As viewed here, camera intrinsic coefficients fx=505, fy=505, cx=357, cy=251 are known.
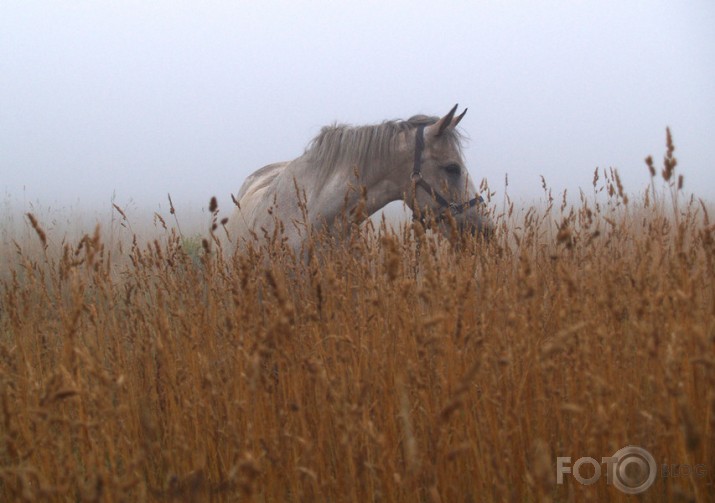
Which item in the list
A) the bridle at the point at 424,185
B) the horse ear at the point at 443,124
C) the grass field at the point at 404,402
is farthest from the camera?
the horse ear at the point at 443,124

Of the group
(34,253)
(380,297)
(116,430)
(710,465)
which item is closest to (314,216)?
(380,297)

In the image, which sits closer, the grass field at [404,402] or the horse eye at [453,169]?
the grass field at [404,402]

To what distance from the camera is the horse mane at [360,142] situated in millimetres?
3959

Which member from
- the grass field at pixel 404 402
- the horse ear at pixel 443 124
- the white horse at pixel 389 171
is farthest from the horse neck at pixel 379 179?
the grass field at pixel 404 402

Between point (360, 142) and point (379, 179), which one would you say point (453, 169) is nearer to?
point (379, 179)

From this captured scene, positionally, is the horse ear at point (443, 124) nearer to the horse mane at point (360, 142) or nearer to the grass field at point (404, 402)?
the horse mane at point (360, 142)

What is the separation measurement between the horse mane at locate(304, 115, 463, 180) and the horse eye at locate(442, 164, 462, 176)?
0.19 meters

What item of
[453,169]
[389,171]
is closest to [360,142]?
[389,171]

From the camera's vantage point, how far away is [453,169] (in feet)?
13.1

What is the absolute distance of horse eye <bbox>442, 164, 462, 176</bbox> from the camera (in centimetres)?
395

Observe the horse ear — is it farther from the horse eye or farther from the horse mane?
the horse eye

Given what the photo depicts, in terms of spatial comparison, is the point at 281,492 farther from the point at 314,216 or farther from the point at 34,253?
the point at 34,253

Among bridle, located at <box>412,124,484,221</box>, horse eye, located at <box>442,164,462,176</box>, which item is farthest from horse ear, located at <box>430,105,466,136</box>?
horse eye, located at <box>442,164,462,176</box>

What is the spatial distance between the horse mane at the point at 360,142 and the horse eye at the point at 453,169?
0.62 feet
